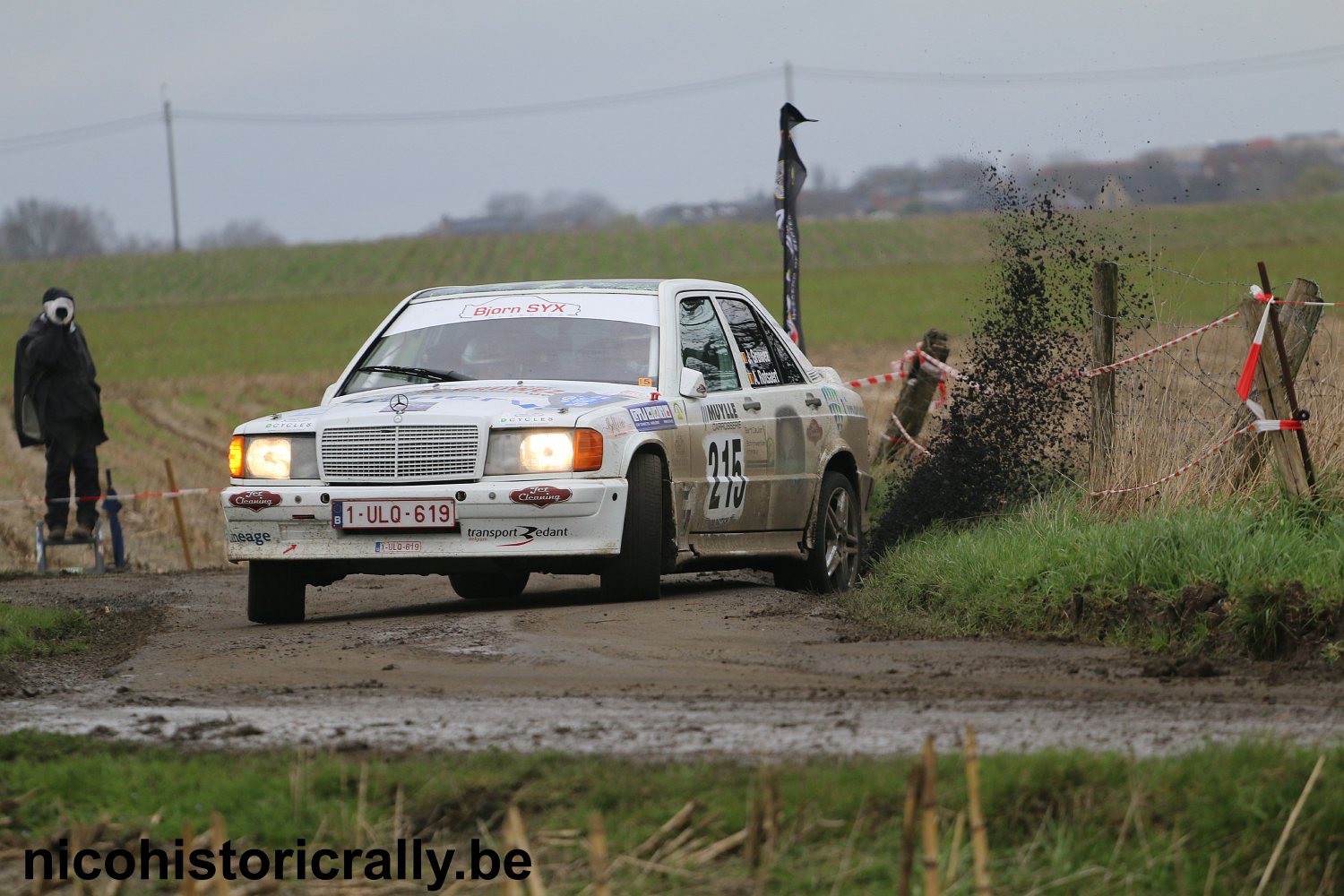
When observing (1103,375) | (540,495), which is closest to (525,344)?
(540,495)

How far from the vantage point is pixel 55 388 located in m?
15.6

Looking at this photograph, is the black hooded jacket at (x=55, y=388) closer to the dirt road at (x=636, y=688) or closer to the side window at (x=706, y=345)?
the dirt road at (x=636, y=688)

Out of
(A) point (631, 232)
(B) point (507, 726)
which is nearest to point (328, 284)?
(A) point (631, 232)

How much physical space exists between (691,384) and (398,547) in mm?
1763

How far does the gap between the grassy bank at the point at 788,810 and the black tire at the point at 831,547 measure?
5534 millimetres

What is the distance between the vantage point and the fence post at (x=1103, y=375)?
32.3 feet

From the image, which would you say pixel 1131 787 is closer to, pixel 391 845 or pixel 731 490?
pixel 391 845

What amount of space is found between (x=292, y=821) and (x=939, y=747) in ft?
5.67

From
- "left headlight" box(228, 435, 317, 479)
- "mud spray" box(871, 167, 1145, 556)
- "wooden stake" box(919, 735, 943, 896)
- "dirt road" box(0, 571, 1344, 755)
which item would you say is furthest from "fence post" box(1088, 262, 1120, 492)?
"wooden stake" box(919, 735, 943, 896)

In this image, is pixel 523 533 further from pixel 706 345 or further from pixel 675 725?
pixel 675 725

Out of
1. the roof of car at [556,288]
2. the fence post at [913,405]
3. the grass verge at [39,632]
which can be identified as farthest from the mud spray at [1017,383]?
the grass verge at [39,632]

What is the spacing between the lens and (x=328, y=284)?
84.6m

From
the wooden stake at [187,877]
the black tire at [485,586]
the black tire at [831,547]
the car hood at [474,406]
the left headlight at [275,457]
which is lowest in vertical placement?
the black tire at [485,586]

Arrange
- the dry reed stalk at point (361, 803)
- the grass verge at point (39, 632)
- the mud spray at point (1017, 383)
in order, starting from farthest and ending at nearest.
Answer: the mud spray at point (1017, 383) → the grass verge at point (39, 632) → the dry reed stalk at point (361, 803)
